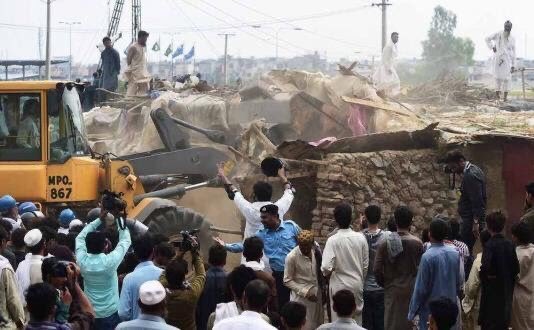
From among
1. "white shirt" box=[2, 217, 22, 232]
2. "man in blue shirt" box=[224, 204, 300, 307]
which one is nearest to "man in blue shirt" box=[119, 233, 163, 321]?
"man in blue shirt" box=[224, 204, 300, 307]

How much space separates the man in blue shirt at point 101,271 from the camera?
7.98 metres

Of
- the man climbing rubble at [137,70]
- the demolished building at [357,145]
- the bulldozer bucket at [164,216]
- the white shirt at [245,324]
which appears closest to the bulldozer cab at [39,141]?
the bulldozer bucket at [164,216]

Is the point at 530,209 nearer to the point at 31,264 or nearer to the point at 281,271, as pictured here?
the point at 281,271

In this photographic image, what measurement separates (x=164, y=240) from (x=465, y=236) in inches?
180

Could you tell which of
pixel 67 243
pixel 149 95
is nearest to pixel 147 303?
pixel 67 243

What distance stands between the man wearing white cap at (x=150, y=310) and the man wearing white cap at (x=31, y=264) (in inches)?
76.9

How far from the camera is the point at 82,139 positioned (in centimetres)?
1227

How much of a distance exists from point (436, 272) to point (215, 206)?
7.48 metres

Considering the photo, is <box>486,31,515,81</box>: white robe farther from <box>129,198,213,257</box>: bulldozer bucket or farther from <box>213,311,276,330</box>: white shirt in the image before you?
<box>213,311,276,330</box>: white shirt

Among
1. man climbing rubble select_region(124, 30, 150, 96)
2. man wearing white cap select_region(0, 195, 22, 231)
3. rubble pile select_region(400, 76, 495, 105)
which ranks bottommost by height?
man wearing white cap select_region(0, 195, 22, 231)

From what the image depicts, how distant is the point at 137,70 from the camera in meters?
20.9

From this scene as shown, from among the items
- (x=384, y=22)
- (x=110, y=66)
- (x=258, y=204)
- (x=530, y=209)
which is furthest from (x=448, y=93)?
(x=384, y=22)

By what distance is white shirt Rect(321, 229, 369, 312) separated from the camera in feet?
28.7

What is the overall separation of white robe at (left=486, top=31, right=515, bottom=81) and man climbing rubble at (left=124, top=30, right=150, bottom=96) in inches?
287
